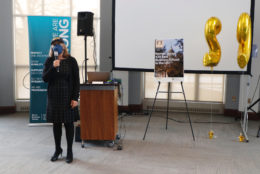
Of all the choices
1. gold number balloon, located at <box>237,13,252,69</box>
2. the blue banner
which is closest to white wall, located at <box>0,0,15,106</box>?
the blue banner

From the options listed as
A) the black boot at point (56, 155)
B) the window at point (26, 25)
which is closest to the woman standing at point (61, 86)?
the black boot at point (56, 155)

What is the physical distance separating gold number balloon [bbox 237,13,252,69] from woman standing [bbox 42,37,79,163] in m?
2.36

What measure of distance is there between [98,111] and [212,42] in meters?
1.93

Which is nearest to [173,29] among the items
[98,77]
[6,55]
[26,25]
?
[98,77]

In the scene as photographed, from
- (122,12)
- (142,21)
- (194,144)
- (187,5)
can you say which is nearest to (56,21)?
(122,12)

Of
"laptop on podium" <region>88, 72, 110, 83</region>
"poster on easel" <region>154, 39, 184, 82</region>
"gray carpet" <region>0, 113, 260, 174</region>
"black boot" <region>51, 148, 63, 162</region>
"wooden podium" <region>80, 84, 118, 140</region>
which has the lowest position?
"gray carpet" <region>0, 113, 260, 174</region>

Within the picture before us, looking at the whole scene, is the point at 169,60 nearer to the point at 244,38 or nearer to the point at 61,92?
the point at 244,38

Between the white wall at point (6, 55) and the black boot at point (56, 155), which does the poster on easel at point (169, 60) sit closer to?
the black boot at point (56, 155)

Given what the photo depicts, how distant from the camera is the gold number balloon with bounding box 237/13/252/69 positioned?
393 cm

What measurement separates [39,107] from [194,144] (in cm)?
283

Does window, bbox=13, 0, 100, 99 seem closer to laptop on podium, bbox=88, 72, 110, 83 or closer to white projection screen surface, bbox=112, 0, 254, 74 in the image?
white projection screen surface, bbox=112, 0, 254, 74

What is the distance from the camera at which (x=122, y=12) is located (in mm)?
4895

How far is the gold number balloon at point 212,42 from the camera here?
4031mm

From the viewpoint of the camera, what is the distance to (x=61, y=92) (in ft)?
10.5
